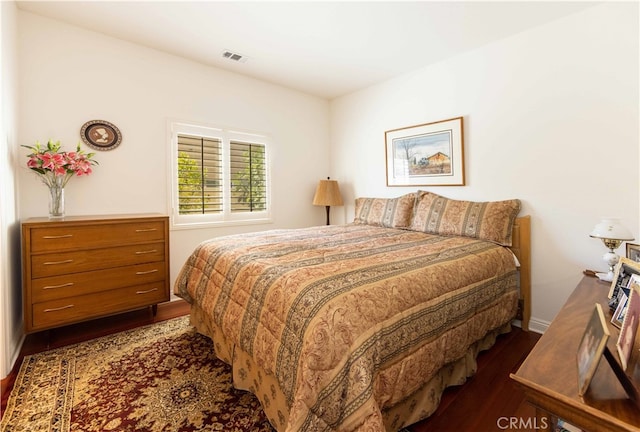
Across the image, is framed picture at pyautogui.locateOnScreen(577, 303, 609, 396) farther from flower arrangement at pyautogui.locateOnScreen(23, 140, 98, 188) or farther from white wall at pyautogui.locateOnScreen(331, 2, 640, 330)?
flower arrangement at pyautogui.locateOnScreen(23, 140, 98, 188)

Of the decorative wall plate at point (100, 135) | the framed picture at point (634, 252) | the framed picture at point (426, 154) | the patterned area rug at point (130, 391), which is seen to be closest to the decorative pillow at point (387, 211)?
the framed picture at point (426, 154)

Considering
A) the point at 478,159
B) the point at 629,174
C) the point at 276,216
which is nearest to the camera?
the point at 629,174

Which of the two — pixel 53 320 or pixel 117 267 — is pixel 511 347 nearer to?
pixel 117 267

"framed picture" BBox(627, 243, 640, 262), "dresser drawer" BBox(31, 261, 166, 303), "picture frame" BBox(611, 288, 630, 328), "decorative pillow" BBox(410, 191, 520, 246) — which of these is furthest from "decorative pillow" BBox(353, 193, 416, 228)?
"dresser drawer" BBox(31, 261, 166, 303)

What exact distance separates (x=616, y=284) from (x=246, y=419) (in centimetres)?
186

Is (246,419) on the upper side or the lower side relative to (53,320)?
lower

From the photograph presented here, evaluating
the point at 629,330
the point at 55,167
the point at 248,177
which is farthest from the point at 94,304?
the point at 629,330

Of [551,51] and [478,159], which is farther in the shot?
[478,159]

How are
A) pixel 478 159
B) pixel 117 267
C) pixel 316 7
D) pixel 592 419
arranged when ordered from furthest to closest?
pixel 478 159
pixel 117 267
pixel 316 7
pixel 592 419

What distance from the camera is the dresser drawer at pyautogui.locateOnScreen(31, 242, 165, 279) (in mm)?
2119

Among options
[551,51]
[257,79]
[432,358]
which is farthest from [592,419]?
[257,79]

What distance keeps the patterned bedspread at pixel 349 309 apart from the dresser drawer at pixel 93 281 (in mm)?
547

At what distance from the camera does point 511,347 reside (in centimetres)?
219

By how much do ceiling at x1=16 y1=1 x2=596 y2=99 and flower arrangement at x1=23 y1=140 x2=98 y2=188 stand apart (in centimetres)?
113
